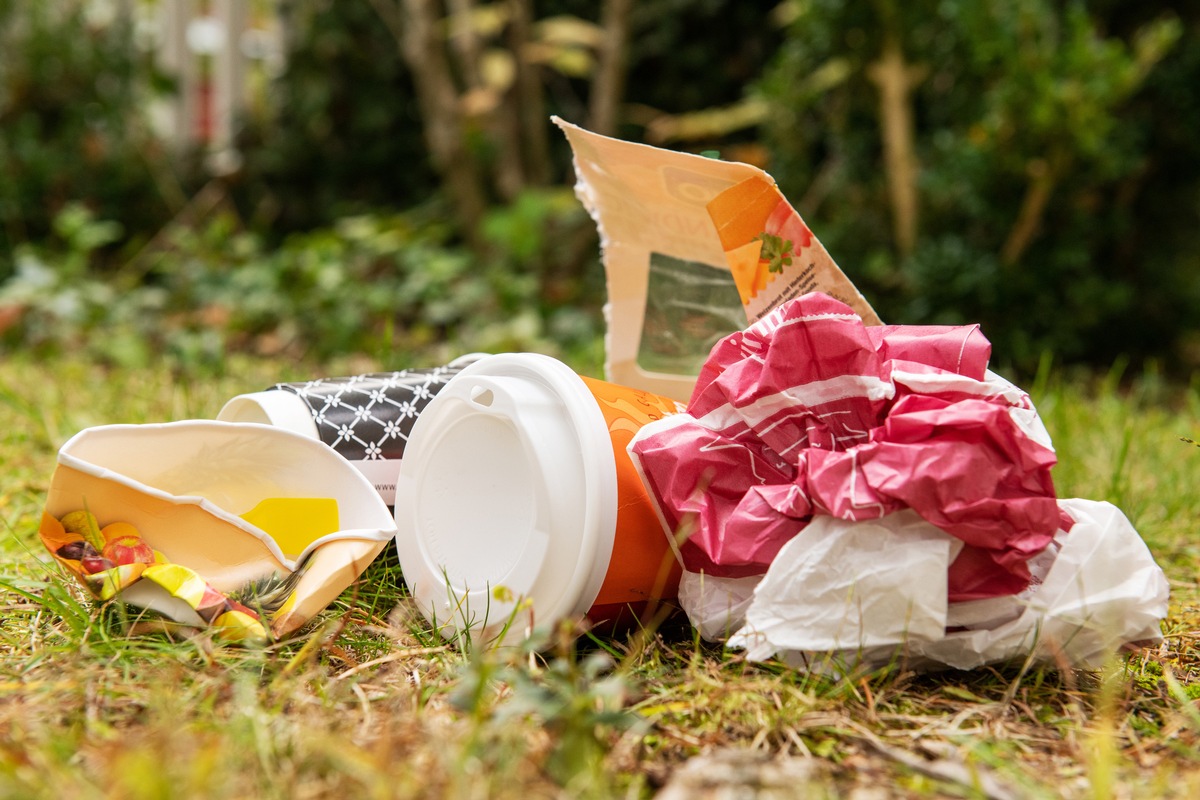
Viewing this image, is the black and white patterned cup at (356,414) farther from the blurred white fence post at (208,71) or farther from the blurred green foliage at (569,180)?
the blurred white fence post at (208,71)

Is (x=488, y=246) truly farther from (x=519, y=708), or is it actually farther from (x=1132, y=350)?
(x=519, y=708)

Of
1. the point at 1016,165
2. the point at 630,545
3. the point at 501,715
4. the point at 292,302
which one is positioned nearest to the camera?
the point at 501,715

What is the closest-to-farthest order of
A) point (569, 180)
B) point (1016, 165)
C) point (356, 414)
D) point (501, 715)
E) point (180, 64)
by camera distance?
point (501, 715), point (356, 414), point (1016, 165), point (569, 180), point (180, 64)

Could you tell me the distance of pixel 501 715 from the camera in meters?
0.69

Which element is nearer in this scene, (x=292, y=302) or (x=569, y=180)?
(x=292, y=302)

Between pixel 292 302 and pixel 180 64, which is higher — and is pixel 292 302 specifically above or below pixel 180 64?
below

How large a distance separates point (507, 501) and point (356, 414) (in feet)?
0.93

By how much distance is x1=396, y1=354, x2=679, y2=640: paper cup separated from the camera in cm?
98

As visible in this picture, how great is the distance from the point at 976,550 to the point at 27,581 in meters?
0.99

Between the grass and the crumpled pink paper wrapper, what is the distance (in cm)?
6

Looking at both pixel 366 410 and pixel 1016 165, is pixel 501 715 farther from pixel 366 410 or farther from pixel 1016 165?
pixel 1016 165

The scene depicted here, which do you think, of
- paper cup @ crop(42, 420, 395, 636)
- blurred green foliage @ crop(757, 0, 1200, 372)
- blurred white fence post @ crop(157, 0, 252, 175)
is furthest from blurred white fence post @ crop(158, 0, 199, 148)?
paper cup @ crop(42, 420, 395, 636)

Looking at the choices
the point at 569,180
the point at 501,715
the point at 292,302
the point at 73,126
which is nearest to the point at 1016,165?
the point at 569,180

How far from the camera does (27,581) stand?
1063 mm
